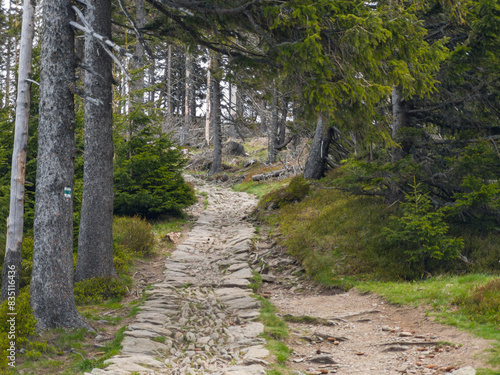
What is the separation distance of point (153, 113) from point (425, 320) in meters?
11.4

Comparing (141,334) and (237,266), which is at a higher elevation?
(237,266)

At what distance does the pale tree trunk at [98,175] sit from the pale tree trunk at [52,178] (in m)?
2.22

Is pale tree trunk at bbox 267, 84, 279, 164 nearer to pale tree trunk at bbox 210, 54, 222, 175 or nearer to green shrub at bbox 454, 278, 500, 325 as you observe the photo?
pale tree trunk at bbox 210, 54, 222, 175

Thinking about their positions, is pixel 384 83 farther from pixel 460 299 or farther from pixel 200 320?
pixel 200 320

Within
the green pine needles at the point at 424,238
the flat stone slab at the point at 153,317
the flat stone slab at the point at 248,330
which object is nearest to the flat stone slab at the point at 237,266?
the flat stone slab at the point at 153,317

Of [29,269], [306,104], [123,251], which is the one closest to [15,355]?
[29,269]

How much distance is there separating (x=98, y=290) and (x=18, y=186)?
9.41ft

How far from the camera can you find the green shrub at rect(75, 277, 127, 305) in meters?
8.65

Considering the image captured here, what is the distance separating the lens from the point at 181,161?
17297mm

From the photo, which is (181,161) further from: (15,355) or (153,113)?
(15,355)

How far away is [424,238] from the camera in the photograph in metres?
9.07

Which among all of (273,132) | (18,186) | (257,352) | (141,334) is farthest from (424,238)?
(273,132)

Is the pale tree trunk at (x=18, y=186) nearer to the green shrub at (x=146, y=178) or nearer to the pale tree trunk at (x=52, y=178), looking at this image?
the pale tree trunk at (x=52, y=178)

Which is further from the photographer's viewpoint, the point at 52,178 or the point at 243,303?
the point at 243,303
